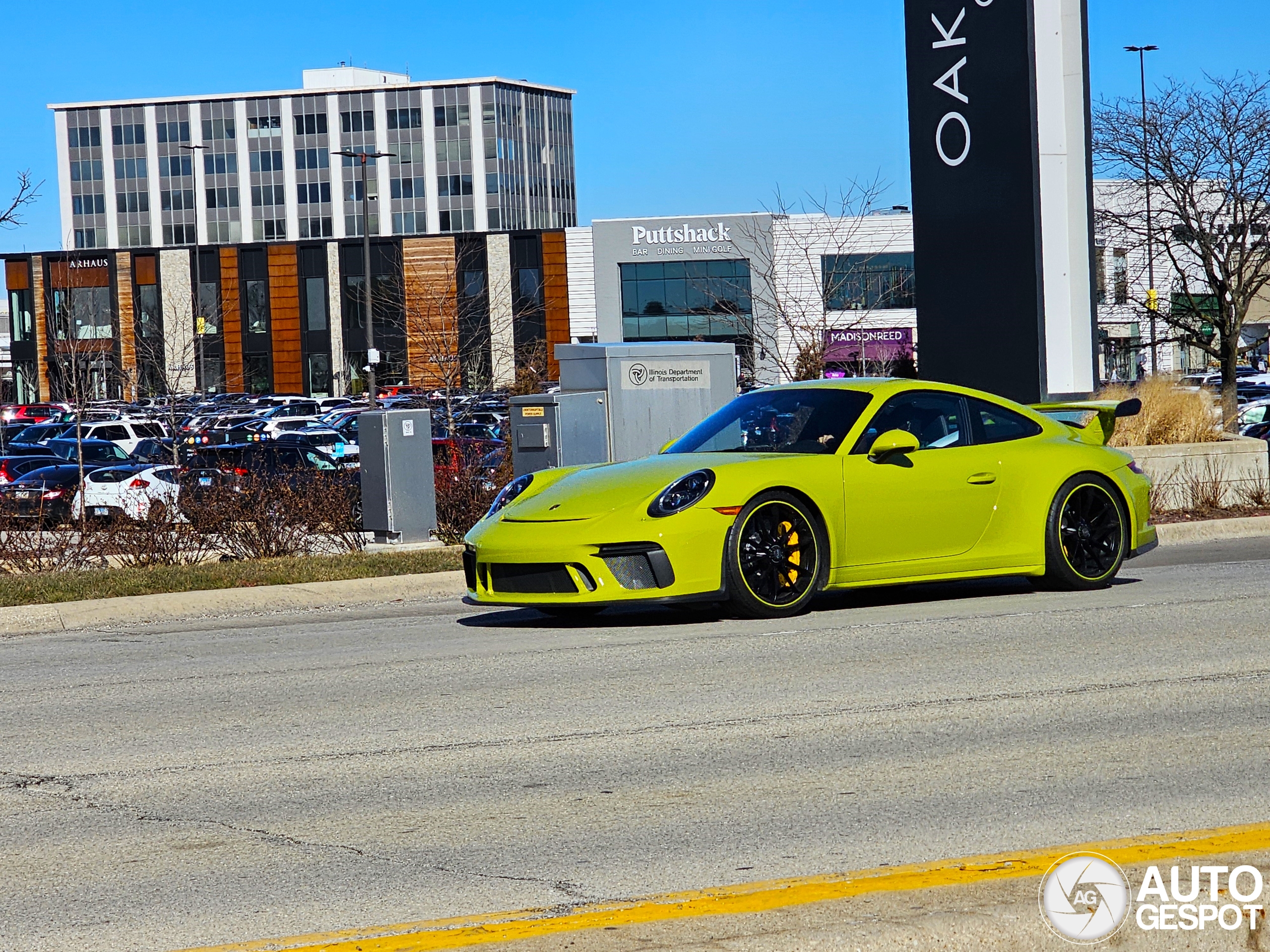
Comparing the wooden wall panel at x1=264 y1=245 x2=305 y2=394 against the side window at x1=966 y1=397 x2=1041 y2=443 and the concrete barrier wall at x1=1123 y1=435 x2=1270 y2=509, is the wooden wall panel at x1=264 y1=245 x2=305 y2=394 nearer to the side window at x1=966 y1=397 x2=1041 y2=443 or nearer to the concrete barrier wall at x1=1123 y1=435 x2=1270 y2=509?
the concrete barrier wall at x1=1123 y1=435 x2=1270 y2=509

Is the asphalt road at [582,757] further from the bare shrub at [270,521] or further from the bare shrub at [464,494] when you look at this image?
the bare shrub at [464,494]

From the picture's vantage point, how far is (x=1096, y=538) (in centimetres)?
1014

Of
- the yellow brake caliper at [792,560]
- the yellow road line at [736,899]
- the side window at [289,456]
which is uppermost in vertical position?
the side window at [289,456]

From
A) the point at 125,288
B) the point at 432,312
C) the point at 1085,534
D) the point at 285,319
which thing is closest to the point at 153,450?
the point at 432,312

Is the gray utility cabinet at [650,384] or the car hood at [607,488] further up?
the gray utility cabinet at [650,384]

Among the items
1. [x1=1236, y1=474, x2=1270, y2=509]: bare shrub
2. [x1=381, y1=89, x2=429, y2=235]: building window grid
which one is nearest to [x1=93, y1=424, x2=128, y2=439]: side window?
[x1=1236, y1=474, x2=1270, y2=509]: bare shrub

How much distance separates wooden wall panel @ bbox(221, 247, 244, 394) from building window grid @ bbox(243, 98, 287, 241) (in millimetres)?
55898

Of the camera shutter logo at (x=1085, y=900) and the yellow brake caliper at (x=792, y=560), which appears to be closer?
the camera shutter logo at (x=1085, y=900)

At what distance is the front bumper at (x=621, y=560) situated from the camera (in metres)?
8.70

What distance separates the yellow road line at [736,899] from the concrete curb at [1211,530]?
10.4 meters

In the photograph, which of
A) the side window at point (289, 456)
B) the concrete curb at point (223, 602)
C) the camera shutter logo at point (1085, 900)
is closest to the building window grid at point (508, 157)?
the side window at point (289, 456)

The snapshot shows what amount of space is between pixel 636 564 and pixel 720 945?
5341 millimetres

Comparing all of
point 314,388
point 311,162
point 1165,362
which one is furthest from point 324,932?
point 311,162

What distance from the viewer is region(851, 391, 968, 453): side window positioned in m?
9.73
